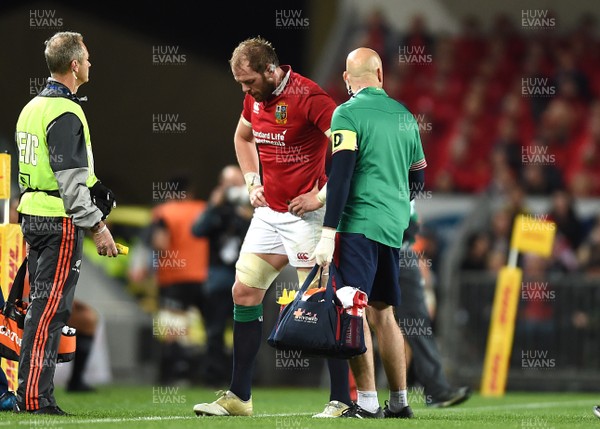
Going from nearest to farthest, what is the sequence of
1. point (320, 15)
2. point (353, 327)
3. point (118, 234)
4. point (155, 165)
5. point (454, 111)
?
point (353, 327) < point (118, 234) < point (454, 111) < point (155, 165) < point (320, 15)

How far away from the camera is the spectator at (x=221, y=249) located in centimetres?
1343

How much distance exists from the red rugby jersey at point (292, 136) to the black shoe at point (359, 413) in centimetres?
133

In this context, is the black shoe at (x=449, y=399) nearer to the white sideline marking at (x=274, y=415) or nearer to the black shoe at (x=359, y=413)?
the white sideline marking at (x=274, y=415)

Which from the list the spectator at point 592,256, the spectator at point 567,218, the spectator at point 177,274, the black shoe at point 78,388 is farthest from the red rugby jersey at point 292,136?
the spectator at point 567,218

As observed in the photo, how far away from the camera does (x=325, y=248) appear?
23.7ft

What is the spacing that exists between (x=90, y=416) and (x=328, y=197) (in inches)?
81.1

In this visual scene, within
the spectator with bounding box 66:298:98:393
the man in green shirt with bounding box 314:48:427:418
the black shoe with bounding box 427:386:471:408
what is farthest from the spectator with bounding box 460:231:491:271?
the man in green shirt with bounding box 314:48:427:418

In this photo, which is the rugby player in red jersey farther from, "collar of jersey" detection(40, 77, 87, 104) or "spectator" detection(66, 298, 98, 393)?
"spectator" detection(66, 298, 98, 393)

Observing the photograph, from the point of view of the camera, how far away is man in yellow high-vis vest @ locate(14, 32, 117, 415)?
7.37 meters

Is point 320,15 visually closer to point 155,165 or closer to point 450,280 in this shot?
point 155,165

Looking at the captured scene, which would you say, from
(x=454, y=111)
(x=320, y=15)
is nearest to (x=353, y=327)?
(x=454, y=111)

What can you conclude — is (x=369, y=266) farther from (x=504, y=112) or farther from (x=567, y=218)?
(x=504, y=112)

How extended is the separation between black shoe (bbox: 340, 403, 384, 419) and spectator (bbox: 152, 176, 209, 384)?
6.53 meters

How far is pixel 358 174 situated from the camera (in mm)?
7539
